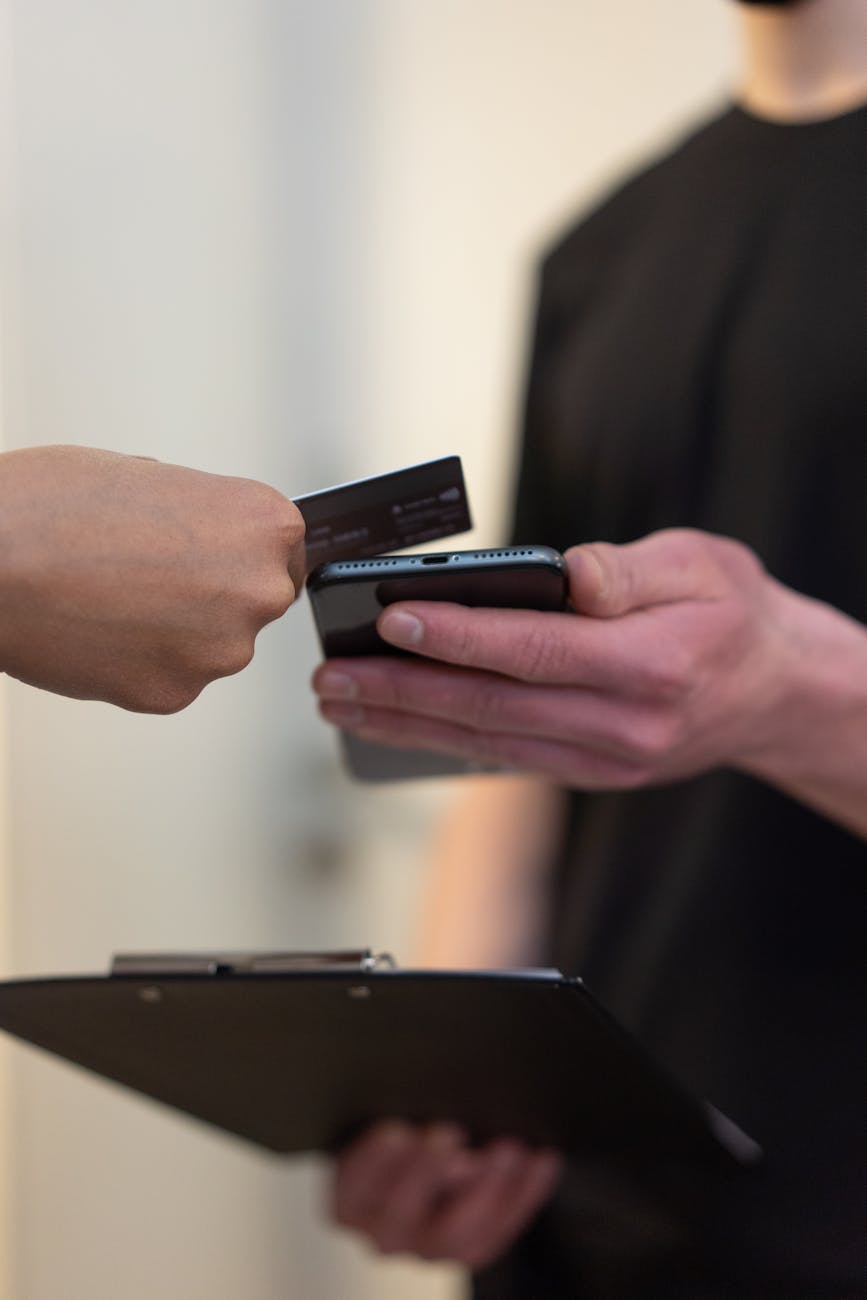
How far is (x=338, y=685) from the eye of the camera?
41 cm

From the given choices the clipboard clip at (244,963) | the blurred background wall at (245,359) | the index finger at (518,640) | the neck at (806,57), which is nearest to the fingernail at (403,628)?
the index finger at (518,640)

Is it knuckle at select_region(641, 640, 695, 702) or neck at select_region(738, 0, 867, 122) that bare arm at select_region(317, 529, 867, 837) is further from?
neck at select_region(738, 0, 867, 122)

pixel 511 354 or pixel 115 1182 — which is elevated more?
pixel 511 354

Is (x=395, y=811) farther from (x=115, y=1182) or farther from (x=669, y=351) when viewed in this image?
(x=669, y=351)

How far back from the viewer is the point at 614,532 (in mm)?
723

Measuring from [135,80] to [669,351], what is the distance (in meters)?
0.39

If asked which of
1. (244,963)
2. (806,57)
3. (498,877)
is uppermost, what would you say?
(806,57)

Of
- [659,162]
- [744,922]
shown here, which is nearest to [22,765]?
[744,922]

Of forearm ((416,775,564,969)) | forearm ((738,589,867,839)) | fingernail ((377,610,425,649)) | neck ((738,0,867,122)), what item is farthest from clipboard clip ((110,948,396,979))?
neck ((738,0,867,122))

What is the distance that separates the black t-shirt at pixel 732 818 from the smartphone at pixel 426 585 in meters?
0.34

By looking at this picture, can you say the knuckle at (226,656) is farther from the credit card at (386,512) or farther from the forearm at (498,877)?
the forearm at (498,877)

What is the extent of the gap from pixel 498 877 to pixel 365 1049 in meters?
0.36

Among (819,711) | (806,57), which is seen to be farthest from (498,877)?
(806,57)

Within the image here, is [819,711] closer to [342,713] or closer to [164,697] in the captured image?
[342,713]
